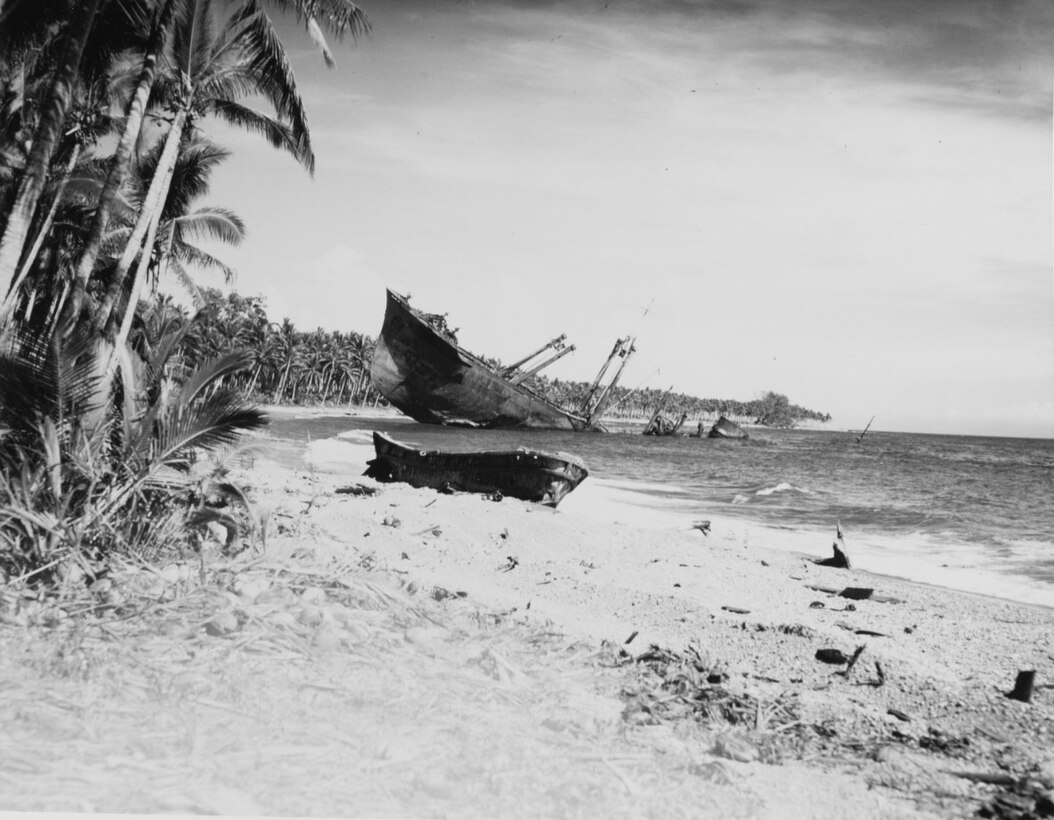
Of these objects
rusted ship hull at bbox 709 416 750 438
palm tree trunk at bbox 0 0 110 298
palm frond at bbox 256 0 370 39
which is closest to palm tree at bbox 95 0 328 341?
palm frond at bbox 256 0 370 39

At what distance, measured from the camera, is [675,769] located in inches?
84.3

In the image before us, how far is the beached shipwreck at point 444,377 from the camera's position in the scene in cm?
3912

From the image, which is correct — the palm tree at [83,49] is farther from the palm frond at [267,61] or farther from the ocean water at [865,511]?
the ocean water at [865,511]

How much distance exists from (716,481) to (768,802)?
2033cm

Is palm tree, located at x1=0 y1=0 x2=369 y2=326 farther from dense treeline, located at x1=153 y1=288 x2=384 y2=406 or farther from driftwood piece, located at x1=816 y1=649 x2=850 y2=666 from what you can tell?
dense treeline, located at x1=153 y1=288 x2=384 y2=406

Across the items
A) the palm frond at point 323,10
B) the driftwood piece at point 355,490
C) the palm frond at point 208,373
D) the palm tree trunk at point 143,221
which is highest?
the palm frond at point 323,10

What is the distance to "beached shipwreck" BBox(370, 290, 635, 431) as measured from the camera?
128 feet

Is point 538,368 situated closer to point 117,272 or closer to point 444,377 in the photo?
point 444,377

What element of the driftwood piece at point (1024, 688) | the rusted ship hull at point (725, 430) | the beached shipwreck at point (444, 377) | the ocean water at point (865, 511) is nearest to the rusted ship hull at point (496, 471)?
the ocean water at point (865, 511)

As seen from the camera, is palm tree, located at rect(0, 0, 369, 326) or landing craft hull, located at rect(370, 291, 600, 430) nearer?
palm tree, located at rect(0, 0, 369, 326)

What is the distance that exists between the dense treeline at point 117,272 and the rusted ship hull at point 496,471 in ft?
14.1

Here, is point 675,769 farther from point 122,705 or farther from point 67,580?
point 67,580

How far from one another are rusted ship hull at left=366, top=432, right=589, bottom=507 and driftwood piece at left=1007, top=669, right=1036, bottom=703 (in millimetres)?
7898

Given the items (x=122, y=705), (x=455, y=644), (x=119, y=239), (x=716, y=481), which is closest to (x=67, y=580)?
(x=122, y=705)
